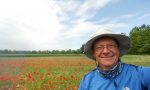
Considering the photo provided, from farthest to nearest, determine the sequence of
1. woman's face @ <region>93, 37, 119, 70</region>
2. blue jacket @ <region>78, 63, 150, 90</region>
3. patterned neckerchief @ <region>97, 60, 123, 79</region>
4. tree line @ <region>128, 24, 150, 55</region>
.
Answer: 1. tree line @ <region>128, 24, 150, 55</region>
2. woman's face @ <region>93, 37, 119, 70</region>
3. patterned neckerchief @ <region>97, 60, 123, 79</region>
4. blue jacket @ <region>78, 63, 150, 90</region>

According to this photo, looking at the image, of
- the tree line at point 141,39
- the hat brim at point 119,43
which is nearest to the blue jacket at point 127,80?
the hat brim at point 119,43

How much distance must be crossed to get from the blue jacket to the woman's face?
0.37 feet

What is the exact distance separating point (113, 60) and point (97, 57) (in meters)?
0.21

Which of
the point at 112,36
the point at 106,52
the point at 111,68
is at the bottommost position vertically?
the point at 111,68

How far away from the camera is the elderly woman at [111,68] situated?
3268 mm

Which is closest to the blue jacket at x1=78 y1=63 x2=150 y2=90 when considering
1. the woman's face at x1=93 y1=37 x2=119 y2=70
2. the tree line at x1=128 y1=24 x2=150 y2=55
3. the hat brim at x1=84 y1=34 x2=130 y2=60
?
the woman's face at x1=93 y1=37 x2=119 y2=70

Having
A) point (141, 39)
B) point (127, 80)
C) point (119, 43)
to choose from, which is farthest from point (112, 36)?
point (141, 39)

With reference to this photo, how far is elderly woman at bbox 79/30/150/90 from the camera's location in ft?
10.7

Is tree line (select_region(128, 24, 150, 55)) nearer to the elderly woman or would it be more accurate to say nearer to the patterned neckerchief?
the elderly woman

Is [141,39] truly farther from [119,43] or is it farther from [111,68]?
[111,68]

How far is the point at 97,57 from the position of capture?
11.9ft

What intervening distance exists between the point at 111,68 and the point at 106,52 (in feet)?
0.56

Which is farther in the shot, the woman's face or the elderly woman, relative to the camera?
the woman's face

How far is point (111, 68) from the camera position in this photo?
11.3 ft
